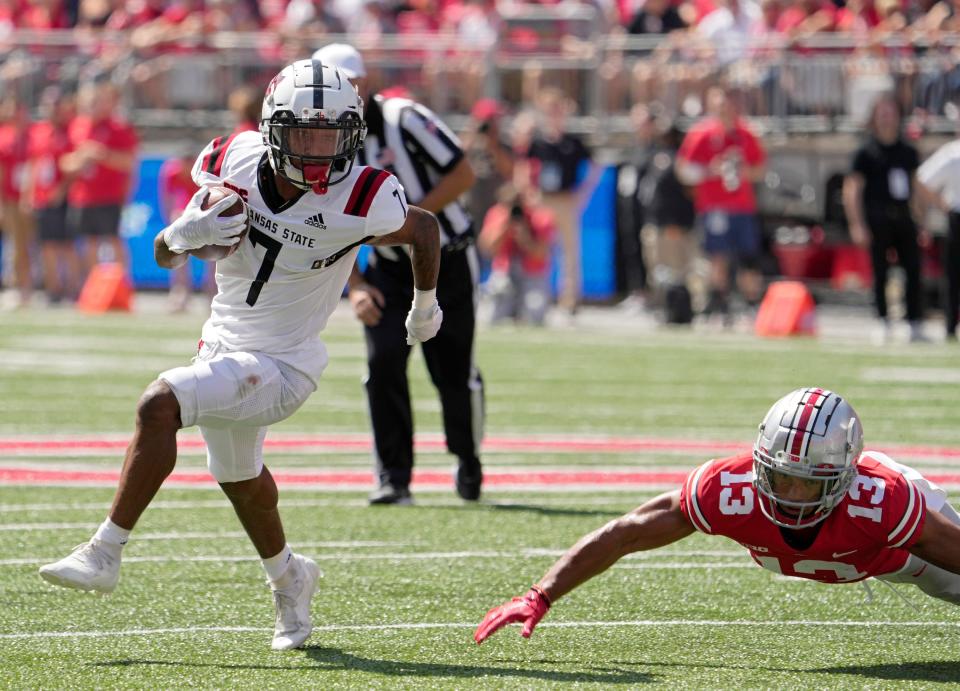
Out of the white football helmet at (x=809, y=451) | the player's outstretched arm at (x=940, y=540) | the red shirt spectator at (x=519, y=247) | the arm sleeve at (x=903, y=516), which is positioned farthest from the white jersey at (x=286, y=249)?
the red shirt spectator at (x=519, y=247)

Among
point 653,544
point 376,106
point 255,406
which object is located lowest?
point 653,544

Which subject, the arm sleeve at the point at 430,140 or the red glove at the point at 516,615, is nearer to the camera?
the red glove at the point at 516,615

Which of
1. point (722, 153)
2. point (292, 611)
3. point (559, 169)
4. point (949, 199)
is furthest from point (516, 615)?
point (559, 169)

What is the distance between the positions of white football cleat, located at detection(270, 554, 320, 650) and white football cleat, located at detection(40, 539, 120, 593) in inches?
19.0

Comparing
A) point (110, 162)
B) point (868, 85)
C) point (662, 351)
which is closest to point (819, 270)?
point (868, 85)

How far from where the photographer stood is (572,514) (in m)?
7.45

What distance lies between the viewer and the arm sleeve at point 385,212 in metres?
5.11

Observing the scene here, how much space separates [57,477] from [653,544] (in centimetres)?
422

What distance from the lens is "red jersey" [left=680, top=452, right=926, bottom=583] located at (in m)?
4.69

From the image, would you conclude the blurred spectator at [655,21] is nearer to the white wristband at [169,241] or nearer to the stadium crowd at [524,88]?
the stadium crowd at [524,88]

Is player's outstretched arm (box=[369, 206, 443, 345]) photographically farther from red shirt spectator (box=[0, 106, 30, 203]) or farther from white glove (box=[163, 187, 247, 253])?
red shirt spectator (box=[0, 106, 30, 203])

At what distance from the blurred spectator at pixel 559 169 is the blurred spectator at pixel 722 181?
1112 mm

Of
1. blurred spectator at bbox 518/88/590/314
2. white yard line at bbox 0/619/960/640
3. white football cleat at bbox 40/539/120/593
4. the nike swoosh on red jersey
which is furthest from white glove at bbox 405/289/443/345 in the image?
blurred spectator at bbox 518/88/590/314

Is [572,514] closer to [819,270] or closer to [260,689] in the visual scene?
[260,689]
